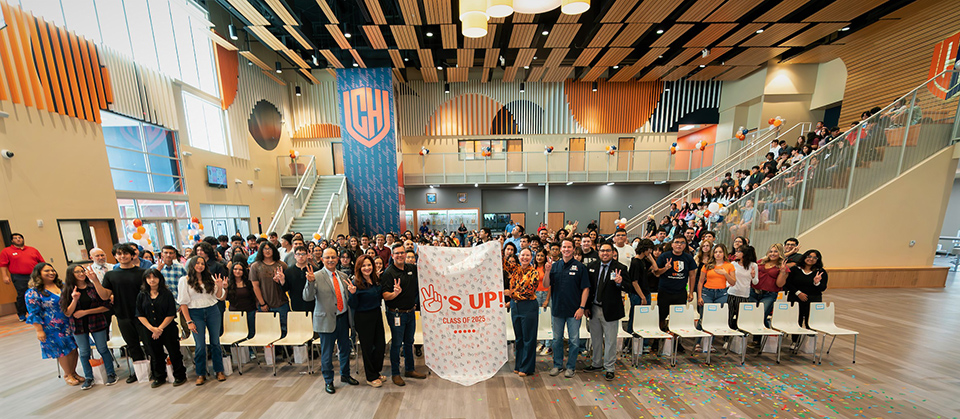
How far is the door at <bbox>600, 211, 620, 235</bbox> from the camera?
591 inches

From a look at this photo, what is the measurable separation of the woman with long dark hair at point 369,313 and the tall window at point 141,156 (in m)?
9.41

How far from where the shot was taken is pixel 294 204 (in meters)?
12.2

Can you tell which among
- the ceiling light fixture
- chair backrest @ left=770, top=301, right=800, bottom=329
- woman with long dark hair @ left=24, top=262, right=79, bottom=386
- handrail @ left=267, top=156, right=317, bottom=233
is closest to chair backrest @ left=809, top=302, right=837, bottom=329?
chair backrest @ left=770, top=301, right=800, bottom=329

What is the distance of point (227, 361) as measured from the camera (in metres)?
3.91

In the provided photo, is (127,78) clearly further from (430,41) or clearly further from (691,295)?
(691,295)

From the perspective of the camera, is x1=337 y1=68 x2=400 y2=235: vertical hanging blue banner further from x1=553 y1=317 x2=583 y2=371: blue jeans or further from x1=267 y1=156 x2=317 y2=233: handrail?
Result: x1=553 y1=317 x2=583 y2=371: blue jeans

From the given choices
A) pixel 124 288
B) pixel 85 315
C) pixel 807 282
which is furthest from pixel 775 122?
pixel 85 315

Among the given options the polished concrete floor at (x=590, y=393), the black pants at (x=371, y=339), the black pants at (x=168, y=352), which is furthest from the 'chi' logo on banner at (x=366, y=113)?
the black pants at (x=371, y=339)

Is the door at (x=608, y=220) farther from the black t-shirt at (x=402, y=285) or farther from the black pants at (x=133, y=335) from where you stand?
the black pants at (x=133, y=335)

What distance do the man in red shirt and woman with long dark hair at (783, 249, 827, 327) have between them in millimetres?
12699

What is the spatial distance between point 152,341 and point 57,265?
633 cm

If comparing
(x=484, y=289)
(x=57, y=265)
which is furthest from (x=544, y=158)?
(x=57, y=265)

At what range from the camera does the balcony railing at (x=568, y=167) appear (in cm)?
1382

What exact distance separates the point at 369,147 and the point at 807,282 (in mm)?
12362
